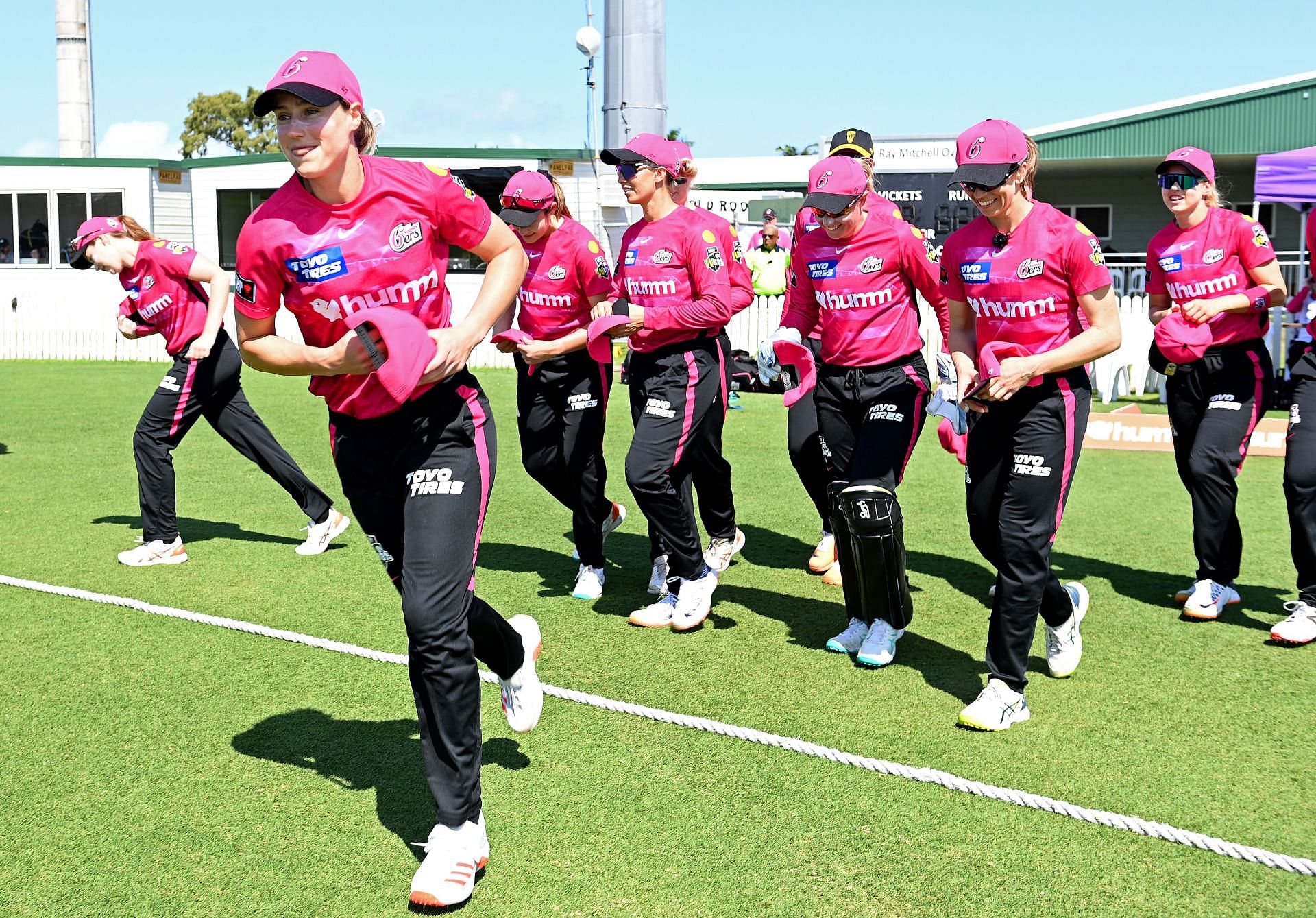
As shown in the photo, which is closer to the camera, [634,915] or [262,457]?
[634,915]

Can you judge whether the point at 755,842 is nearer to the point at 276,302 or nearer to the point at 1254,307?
the point at 276,302

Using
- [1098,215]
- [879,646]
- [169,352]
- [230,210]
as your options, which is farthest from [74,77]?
[879,646]

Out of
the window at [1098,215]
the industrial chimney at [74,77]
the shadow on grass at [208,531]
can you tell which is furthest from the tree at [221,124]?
the shadow on grass at [208,531]

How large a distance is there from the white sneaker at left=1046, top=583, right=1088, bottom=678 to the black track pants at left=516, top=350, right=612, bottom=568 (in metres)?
2.47

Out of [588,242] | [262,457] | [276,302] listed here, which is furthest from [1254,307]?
[262,457]

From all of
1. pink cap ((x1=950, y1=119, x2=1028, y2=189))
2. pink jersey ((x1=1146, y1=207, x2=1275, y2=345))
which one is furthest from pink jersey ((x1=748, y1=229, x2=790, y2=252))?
pink cap ((x1=950, y1=119, x2=1028, y2=189))

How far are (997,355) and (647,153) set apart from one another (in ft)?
6.87

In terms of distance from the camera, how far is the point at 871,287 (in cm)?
566

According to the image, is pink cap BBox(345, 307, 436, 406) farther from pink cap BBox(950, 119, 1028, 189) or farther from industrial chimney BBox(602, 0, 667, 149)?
industrial chimney BBox(602, 0, 667, 149)

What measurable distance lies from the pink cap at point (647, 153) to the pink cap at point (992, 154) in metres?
1.79

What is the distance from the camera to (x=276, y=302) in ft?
11.8

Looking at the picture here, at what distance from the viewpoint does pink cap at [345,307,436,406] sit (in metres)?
3.18

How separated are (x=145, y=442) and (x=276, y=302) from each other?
4207mm

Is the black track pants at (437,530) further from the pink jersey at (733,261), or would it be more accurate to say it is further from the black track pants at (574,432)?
the black track pants at (574,432)
